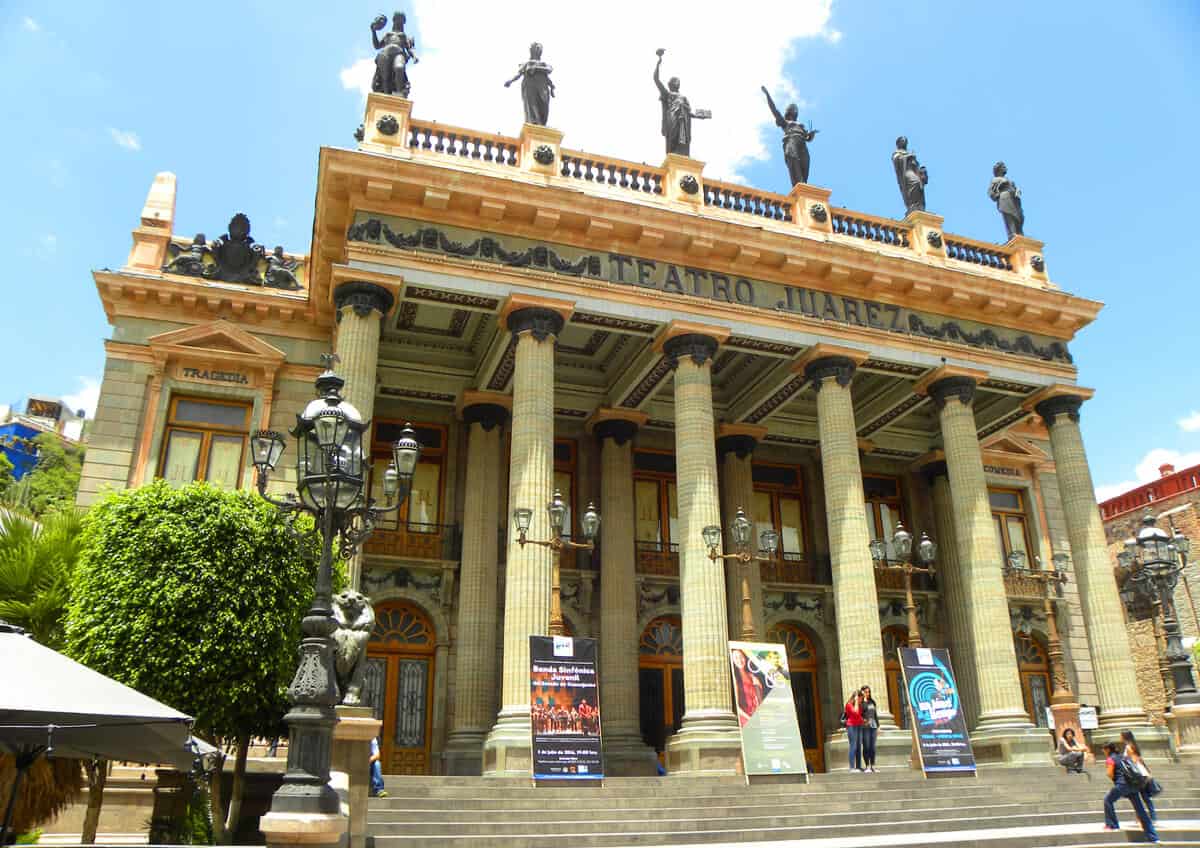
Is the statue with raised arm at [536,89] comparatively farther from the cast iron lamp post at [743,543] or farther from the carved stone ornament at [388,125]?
the cast iron lamp post at [743,543]

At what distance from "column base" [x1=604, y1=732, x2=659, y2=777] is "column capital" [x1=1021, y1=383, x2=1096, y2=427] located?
39.7 feet

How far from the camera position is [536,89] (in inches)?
744

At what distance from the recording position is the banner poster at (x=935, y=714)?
15.4m

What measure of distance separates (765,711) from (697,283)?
8.58 meters

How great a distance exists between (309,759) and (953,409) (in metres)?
16.8

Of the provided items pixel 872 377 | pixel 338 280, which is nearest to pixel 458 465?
pixel 338 280

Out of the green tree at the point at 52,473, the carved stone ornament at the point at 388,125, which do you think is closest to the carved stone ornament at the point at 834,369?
the carved stone ornament at the point at 388,125

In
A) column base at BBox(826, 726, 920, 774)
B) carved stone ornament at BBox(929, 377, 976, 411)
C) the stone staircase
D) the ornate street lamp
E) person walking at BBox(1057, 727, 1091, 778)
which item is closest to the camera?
the ornate street lamp

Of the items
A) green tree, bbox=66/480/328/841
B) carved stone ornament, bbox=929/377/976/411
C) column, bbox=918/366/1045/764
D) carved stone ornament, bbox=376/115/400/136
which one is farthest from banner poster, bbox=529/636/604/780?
carved stone ornament, bbox=929/377/976/411

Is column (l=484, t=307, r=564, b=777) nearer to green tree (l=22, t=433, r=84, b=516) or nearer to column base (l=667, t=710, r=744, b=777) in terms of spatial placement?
column base (l=667, t=710, r=744, b=777)

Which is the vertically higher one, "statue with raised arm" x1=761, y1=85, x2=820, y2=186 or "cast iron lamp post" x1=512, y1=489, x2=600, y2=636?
"statue with raised arm" x1=761, y1=85, x2=820, y2=186

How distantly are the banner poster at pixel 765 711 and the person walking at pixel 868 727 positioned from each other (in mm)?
1491

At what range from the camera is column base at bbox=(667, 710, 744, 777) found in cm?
1505

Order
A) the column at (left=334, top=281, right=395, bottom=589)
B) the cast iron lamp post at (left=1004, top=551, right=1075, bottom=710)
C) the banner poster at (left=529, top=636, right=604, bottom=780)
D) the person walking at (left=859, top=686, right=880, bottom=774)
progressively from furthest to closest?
the cast iron lamp post at (left=1004, top=551, right=1075, bottom=710) < the column at (left=334, top=281, right=395, bottom=589) < the person walking at (left=859, top=686, right=880, bottom=774) < the banner poster at (left=529, top=636, right=604, bottom=780)
